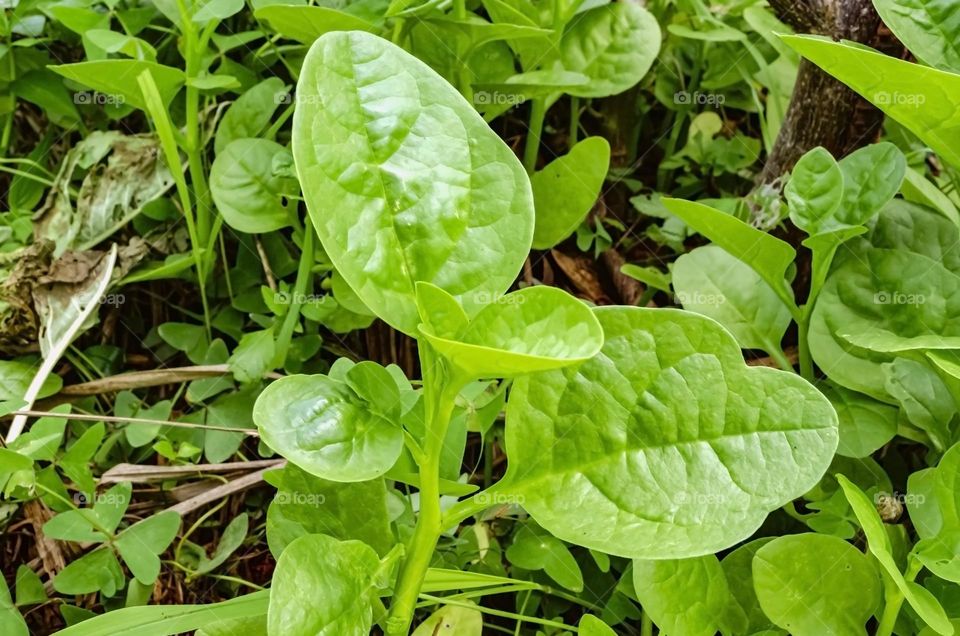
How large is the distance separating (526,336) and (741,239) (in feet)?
1.62

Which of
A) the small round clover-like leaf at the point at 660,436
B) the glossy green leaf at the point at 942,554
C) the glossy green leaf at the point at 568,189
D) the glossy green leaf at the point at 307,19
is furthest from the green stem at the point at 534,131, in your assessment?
the glossy green leaf at the point at 942,554

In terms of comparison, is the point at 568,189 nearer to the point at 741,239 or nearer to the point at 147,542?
the point at 741,239

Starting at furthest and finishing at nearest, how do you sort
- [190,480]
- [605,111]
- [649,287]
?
1. [605,111]
2. [649,287]
3. [190,480]

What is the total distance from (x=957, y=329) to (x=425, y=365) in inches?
25.7

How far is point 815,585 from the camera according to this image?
0.87 m

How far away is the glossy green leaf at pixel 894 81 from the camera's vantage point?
78cm

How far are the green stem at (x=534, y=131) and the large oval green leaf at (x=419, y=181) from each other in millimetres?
607

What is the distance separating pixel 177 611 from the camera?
85cm

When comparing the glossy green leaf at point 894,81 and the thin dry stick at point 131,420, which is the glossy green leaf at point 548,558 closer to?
the thin dry stick at point 131,420

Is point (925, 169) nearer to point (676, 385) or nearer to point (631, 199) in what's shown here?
point (631, 199)

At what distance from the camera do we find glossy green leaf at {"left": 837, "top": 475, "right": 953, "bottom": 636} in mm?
774

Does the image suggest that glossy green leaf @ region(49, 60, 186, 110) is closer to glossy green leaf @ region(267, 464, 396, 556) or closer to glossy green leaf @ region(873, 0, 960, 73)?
glossy green leaf @ region(267, 464, 396, 556)

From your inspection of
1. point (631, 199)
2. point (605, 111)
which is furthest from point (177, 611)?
point (605, 111)

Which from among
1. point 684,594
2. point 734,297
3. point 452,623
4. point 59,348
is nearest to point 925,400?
point 734,297
